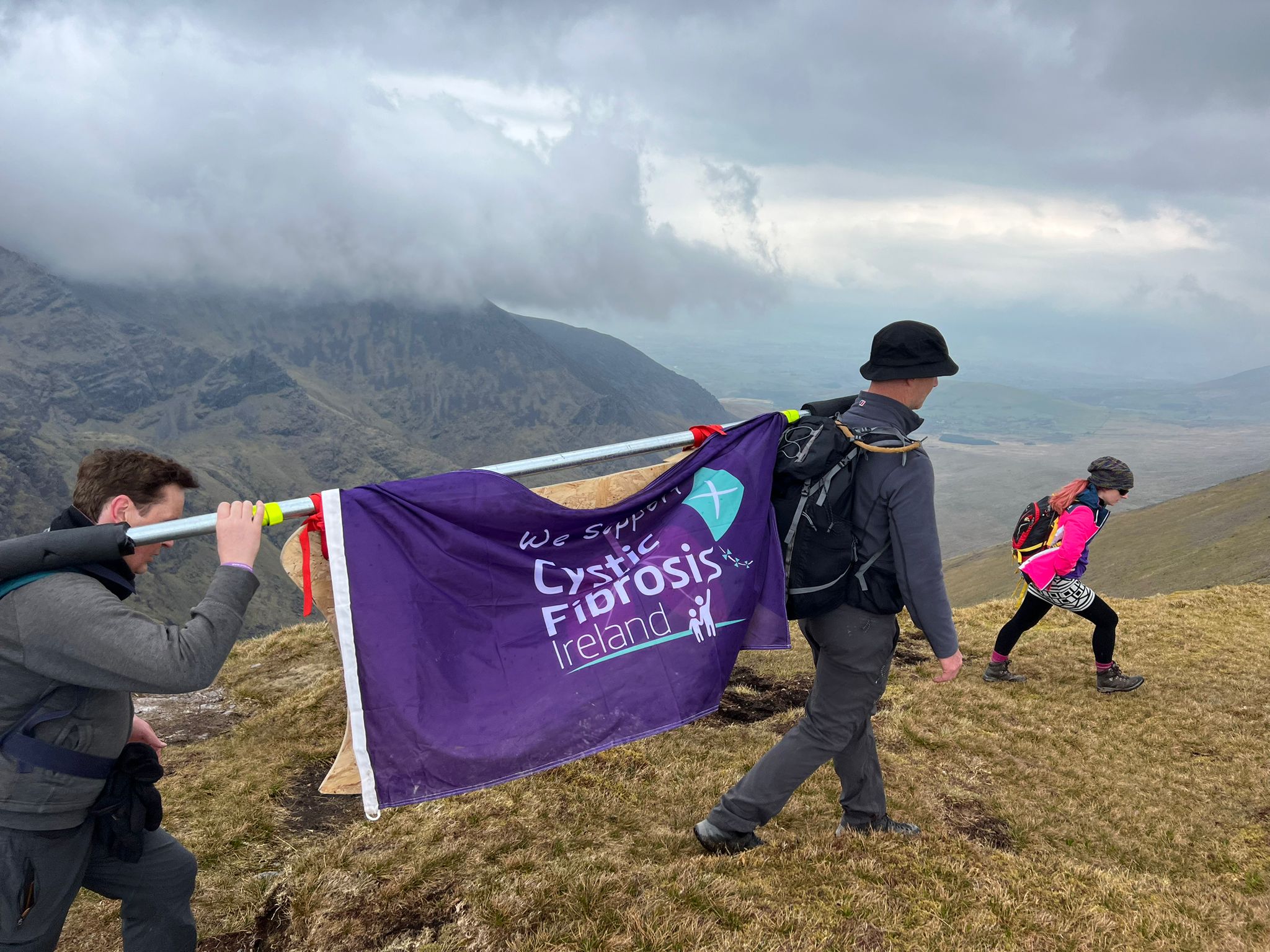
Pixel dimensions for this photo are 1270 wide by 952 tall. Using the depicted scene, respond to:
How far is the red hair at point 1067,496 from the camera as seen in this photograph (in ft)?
42.7

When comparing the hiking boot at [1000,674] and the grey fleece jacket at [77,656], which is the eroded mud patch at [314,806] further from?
the hiking boot at [1000,674]

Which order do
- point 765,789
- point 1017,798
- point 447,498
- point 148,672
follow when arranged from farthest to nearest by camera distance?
point 1017,798 → point 765,789 → point 447,498 → point 148,672

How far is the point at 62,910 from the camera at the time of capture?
5242 mm

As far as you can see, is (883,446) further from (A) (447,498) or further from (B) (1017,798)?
(B) (1017,798)

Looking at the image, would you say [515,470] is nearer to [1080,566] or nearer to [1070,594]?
[1070,594]

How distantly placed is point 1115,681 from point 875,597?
10.3 meters

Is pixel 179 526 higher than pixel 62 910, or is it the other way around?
pixel 179 526

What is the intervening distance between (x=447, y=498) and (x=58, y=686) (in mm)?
2983

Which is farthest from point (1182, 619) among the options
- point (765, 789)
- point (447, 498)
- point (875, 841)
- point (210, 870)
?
point (210, 870)

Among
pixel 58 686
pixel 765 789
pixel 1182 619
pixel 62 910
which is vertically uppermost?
pixel 58 686

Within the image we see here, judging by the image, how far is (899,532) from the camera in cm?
671

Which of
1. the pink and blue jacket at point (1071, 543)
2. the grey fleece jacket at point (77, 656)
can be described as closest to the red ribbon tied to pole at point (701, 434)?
the grey fleece jacket at point (77, 656)

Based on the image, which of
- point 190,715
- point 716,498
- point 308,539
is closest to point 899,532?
point 716,498

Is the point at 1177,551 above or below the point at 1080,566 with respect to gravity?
below
